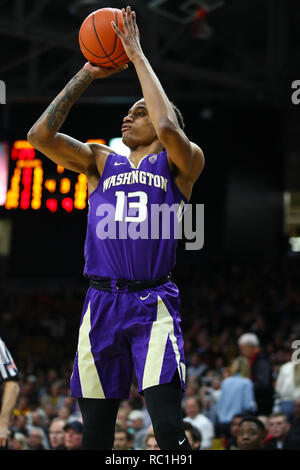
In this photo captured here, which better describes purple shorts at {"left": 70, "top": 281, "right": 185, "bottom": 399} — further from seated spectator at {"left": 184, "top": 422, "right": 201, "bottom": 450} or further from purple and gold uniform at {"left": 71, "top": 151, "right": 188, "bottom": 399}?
seated spectator at {"left": 184, "top": 422, "right": 201, "bottom": 450}

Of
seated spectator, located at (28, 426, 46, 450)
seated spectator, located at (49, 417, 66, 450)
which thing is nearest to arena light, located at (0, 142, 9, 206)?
seated spectator, located at (28, 426, 46, 450)

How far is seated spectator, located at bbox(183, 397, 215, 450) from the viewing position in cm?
744

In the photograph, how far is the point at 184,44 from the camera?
54.2 feet

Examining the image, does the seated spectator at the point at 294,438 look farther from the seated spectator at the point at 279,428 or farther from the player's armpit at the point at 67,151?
the player's armpit at the point at 67,151

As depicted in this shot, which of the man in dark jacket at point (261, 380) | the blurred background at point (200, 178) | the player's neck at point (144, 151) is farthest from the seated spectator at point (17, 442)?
the blurred background at point (200, 178)

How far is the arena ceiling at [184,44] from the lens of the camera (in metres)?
13.4

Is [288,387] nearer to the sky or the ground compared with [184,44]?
nearer to the ground

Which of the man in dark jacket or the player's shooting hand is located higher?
the player's shooting hand

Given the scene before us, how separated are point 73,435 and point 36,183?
23.4 feet

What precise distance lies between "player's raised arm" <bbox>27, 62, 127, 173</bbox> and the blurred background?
26.9 ft

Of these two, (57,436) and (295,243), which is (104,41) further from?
(295,243)

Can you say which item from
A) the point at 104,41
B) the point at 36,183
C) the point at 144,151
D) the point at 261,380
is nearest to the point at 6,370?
→ the point at 144,151

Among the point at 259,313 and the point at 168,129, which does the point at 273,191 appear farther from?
the point at 168,129
